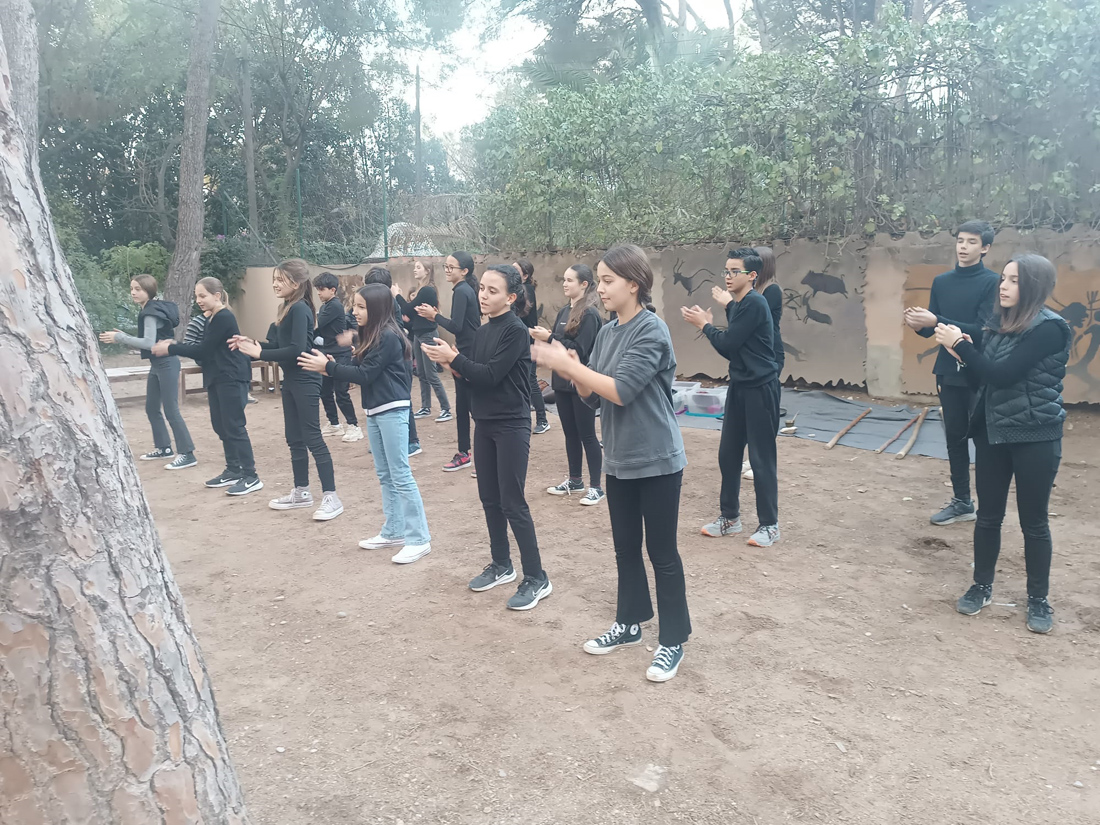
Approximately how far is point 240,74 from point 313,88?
187 cm

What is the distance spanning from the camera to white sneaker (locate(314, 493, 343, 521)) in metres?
6.11

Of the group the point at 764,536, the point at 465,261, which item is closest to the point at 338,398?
the point at 465,261

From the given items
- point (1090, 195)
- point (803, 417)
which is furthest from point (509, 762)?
point (1090, 195)

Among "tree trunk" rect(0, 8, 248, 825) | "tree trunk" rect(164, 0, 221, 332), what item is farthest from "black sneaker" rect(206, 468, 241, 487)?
"tree trunk" rect(164, 0, 221, 332)

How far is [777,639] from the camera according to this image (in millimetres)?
3998

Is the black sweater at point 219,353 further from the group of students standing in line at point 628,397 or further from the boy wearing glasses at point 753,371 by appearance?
the boy wearing glasses at point 753,371

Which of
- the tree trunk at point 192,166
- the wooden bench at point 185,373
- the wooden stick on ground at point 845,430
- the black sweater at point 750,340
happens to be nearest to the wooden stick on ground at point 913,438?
the wooden stick on ground at point 845,430

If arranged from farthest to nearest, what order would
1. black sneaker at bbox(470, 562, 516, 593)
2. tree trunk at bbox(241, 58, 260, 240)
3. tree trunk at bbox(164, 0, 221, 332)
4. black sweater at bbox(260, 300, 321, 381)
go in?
tree trunk at bbox(241, 58, 260, 240)
tree trunk at bbox(164, 0, 221, 332)
black sweater at bbox(260, 300, 321, 381)
black sneaker at bbox(470, 562, 516, 593)

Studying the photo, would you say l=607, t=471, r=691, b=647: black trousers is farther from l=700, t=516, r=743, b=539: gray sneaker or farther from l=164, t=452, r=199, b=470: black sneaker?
l=164, t=452, r=199, b=470: black sneaker

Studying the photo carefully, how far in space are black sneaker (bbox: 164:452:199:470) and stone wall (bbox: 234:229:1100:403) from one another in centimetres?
679

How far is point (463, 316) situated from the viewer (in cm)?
675

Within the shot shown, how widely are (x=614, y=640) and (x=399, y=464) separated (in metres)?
1.95

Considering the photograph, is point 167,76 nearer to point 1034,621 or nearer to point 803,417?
point 803,417

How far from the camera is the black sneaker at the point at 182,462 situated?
25.5 feet
